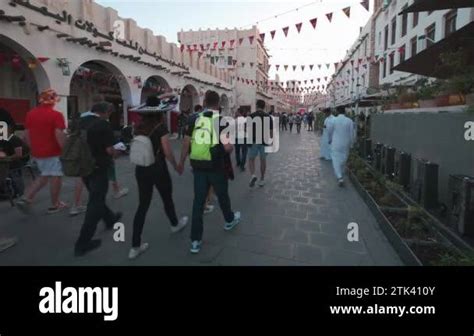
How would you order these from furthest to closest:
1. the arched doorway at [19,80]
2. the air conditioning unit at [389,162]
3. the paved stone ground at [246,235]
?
the arched doorway at [19,80] → the air conditioning unit at [389,162] → the paved stone ground at [246,235]

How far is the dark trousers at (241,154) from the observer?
8.99 meters

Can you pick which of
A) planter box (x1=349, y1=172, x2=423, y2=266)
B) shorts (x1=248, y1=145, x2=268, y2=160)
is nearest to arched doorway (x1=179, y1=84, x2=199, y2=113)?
shorts (x1=248, y1=145, x2=268, y2=160)

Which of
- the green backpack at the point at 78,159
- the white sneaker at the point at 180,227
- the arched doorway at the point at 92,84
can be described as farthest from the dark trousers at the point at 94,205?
the arched doorway at the point at 92,84

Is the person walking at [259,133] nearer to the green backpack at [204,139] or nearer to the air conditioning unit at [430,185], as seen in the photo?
the air conditioning unit at [430,185]

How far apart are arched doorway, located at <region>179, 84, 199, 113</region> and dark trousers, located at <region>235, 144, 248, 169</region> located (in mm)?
12698

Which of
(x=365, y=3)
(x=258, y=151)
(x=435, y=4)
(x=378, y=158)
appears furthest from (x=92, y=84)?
(x=435, y=4)

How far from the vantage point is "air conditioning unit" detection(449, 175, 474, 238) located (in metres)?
3.70

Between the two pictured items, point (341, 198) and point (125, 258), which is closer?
point (125, 258)

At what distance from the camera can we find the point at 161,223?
459cm

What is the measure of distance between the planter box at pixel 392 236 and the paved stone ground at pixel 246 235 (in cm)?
8

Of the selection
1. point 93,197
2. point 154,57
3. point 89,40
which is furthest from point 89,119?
point 154,57

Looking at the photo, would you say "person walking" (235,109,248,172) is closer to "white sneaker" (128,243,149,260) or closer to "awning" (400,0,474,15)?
"awning" (400,0,474,15)
